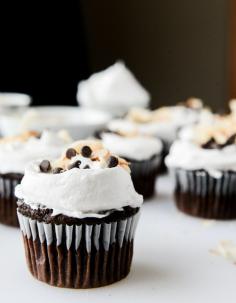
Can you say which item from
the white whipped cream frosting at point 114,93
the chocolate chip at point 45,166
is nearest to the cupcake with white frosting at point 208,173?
the chocolate chip at point 45,166

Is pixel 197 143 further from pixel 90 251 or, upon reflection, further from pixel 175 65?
pixel 175 65

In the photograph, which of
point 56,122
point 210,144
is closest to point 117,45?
point 56,122

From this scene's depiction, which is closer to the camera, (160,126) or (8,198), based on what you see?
(8,198)

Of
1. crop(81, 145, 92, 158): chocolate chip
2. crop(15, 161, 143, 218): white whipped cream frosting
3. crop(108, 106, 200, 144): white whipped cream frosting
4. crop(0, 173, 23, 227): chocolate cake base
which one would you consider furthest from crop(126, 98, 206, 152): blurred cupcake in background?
crop(15, 161, 143, 218): white whipped cream frosting

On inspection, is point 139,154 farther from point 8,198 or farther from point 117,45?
point 117,45

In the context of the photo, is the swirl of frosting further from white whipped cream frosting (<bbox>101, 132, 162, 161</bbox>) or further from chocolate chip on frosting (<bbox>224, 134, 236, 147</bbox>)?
white whipped cream frosting (<bbox>101, 132, 162, 161</bbox>)
